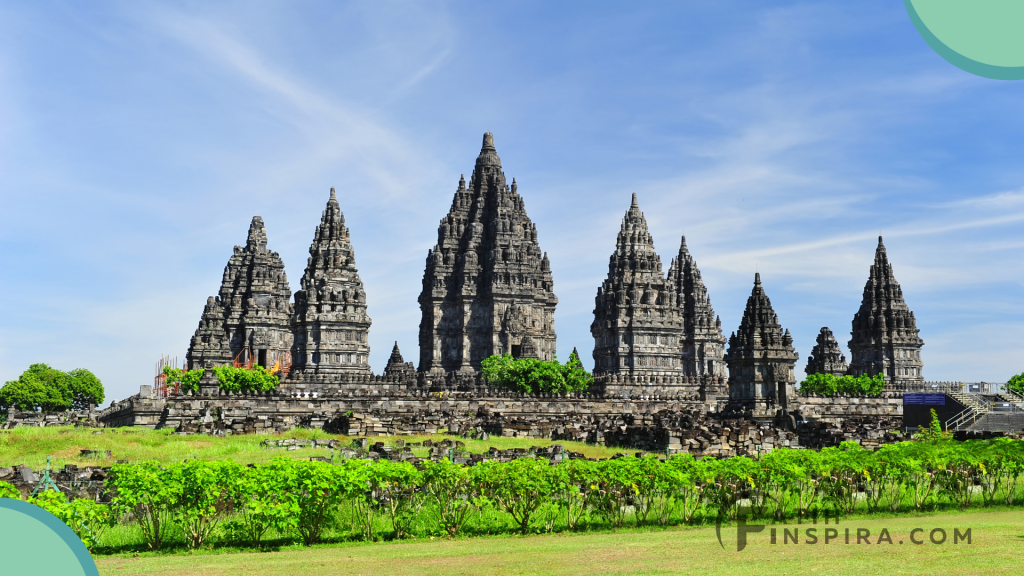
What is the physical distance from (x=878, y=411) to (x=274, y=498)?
70223 mm

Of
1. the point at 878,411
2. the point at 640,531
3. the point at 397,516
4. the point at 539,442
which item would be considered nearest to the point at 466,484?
the point at 397,516

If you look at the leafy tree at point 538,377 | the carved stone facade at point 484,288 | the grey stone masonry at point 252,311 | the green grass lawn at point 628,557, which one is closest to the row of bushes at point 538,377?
the leafy tree at point 538,377

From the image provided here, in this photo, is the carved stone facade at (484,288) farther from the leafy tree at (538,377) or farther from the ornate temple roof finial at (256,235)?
the ornate temple roof finial at (256,235)

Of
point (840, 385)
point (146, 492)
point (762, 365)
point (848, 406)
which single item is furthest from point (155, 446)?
point (840, 385)

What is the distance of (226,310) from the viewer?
102m

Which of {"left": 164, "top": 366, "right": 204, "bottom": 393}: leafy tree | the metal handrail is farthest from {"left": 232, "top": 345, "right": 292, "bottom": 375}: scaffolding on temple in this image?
the metal handrail

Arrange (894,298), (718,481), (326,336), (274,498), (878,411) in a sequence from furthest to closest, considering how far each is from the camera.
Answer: (894,298), (326,336), (878,411), (718,481), (274,498)

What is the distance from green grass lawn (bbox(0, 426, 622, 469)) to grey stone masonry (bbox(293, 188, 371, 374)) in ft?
128

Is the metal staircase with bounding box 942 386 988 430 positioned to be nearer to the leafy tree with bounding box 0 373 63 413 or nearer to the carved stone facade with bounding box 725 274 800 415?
the carved stone facade with bounding box 725 274 800 415

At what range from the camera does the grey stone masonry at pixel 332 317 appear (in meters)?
92.1

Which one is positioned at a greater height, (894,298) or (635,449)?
(894,298)

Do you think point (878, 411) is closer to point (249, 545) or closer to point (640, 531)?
point (640, 531)

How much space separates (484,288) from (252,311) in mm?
24049

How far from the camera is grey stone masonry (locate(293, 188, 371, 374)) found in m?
92.1
